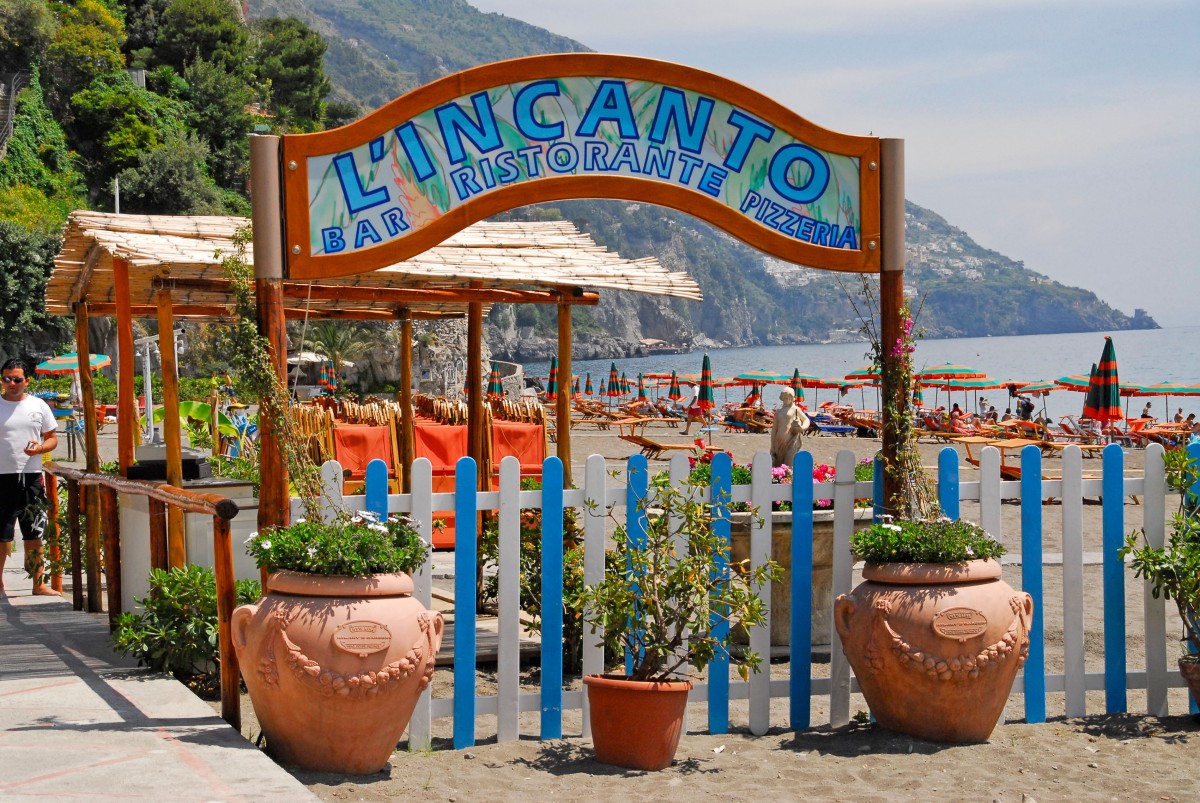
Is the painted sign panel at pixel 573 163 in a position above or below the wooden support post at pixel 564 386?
above

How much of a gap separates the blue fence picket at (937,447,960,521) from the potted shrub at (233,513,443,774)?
246cm

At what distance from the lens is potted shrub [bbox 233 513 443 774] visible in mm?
4430

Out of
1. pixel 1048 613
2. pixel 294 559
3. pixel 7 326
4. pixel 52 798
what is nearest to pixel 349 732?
pixel 294 559

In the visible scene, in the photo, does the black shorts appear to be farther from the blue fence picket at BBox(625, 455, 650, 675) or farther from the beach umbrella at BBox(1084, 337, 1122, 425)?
the beach umbrella at BBox(1084, 337, 1122, 425)

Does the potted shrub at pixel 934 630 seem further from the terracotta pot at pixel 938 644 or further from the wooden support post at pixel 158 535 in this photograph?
the wooden support post at pixel 158 535

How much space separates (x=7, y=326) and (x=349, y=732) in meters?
44.4

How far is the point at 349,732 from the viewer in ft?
14.8

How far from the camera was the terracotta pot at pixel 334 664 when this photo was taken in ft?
14.5

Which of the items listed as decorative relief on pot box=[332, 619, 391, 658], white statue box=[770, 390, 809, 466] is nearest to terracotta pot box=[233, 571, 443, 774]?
decorative relief on pot box=[332, 619, 391, 658]

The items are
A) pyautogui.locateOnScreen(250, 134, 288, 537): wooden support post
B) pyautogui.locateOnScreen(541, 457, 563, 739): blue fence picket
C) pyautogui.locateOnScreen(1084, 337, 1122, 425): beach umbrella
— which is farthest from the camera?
pyautogui.locateOnScreen(1084, 337, 1122, 425): beach umbrella

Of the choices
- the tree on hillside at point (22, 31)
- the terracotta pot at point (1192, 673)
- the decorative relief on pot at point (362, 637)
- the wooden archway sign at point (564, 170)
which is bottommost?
the terracotta pot at point (1192, 673)

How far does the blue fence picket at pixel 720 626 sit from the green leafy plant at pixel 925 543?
59 centimetres

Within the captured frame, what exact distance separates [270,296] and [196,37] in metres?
69.0

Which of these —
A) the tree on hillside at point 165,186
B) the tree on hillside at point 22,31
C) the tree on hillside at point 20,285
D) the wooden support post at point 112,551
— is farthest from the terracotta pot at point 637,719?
the tree on hillside at point 22,31
